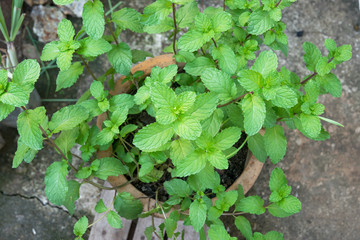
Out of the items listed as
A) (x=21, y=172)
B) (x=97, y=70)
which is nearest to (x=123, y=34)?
(x=97, y=70)

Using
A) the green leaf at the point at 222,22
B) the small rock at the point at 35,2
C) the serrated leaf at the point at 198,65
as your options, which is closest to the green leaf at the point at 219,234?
the serrated leaf at the point at 198,65

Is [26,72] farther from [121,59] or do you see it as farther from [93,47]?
[121,59]

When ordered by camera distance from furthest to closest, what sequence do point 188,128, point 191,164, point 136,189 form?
point 136,189 → point 191,164 → point 188,128

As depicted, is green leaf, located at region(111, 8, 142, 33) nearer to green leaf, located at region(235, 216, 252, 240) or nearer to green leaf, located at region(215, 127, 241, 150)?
green leaf, located at region(215, 127, 241, 150)

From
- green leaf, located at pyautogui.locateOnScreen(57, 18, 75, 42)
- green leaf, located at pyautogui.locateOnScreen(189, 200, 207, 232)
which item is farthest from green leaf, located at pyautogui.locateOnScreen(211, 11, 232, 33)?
green leaf, located at pyautogui.locateOnScreen(189, 200, 207, 232)

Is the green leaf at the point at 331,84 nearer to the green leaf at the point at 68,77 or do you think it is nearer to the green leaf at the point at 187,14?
the green leaf at the point at 187,14

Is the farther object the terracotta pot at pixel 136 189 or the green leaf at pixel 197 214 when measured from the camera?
the terracotta pot at pixel 136 189

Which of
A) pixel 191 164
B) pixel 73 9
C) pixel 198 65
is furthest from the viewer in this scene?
pixel 73 9

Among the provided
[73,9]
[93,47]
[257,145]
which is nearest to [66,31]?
[93,47]
